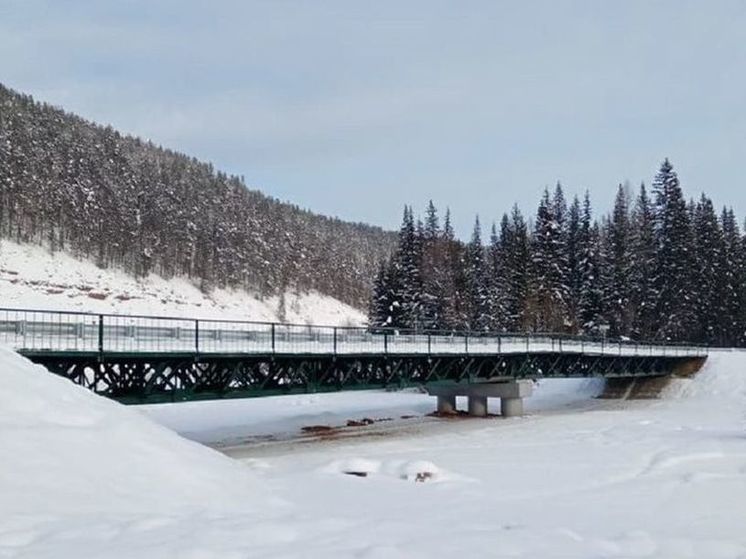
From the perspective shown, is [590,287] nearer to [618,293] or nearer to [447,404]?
[618,293]

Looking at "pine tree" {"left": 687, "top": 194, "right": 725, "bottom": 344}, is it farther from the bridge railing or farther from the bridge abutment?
the bridge abutment

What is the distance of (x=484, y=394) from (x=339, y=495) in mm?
31755

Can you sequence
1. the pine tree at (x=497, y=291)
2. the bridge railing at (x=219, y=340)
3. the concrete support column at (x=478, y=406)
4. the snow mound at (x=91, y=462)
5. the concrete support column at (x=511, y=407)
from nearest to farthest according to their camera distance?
the snow mound at (x=91, y=462)
the bridge railing at (x=219, y=340)
the concrete support column at (x=511, y=407)
the concrete support column at (x=478, y=406)
the pine tree at (x=497, y=291)

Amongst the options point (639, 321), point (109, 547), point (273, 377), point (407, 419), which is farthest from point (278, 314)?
point (109, 547)

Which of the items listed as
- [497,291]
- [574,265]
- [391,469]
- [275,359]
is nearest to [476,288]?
[497,291]

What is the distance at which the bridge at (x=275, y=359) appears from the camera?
2478 cm

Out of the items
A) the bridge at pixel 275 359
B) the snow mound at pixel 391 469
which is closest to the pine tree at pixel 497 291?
the bridge at pixel 275 359

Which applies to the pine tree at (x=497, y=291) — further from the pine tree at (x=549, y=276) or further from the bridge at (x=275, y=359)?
the bridge at (x=275, y=359)

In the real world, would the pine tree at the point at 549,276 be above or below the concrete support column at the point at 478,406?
above

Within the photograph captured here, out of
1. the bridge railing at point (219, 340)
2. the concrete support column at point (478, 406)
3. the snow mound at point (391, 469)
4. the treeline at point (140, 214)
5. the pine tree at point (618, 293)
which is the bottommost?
the concrete support column at point (478, 406)

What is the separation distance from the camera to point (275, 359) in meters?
30.4

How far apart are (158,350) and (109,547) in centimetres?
1892

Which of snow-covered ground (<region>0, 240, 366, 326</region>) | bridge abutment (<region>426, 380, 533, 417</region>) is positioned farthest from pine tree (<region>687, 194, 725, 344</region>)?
snow-covered ground (<region>0, 240, 366, 326</region>)

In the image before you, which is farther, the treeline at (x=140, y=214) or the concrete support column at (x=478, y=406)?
the treeline at (x=140, y=214)
